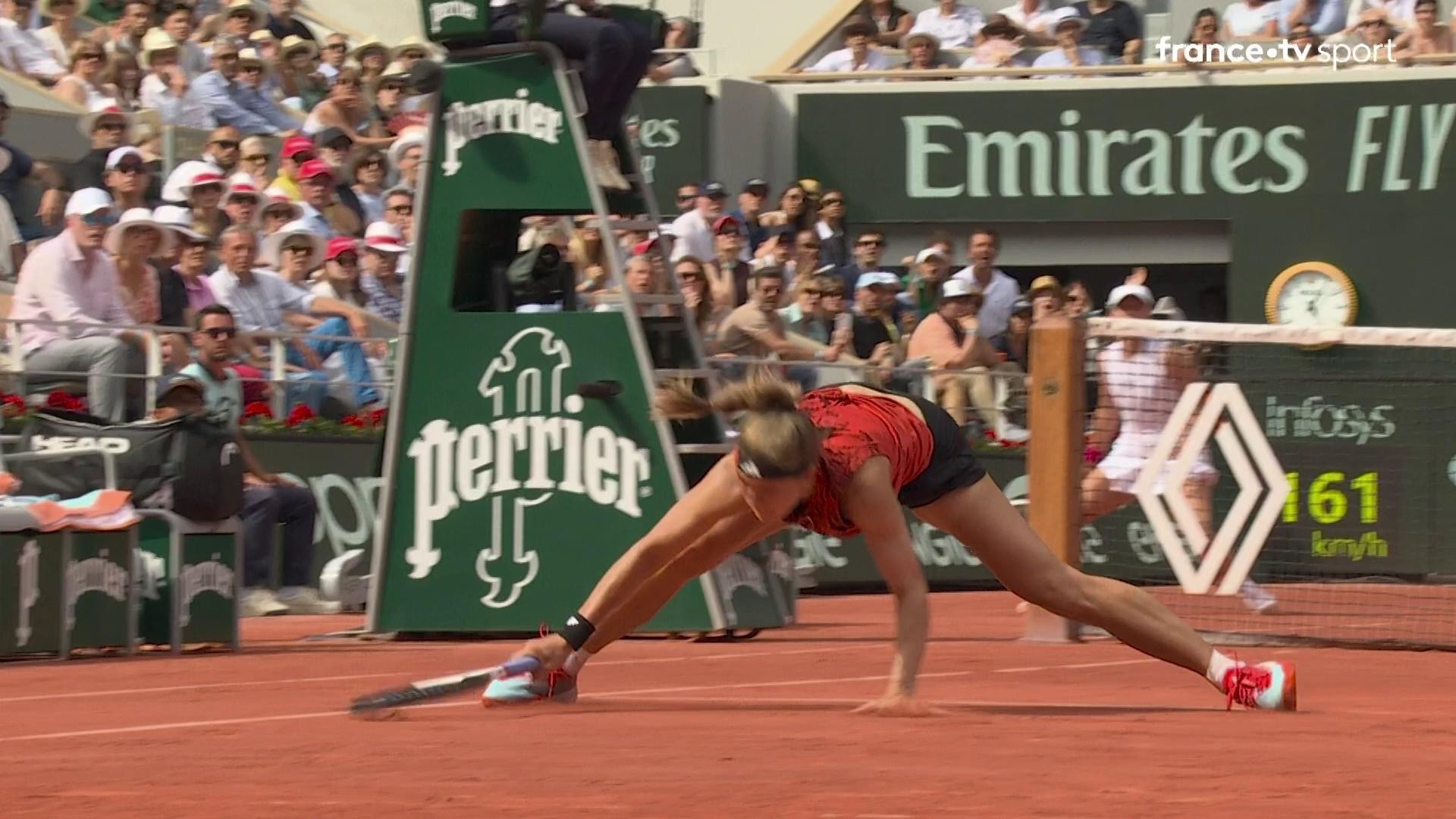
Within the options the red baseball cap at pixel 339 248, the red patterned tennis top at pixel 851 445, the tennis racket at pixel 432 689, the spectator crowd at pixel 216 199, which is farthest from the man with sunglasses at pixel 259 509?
the red patterned tennis top at pixel 851 445

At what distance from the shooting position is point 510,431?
11930 millimetres

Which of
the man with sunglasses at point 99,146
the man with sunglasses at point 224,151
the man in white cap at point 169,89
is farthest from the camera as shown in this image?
the man in white cap at point 169,89

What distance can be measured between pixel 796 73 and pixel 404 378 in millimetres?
12666

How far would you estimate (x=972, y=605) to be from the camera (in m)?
15.7

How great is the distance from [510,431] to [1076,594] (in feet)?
15.8

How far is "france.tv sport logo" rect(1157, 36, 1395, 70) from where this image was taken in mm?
22859

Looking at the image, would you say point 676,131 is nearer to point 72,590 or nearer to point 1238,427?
point 1238,427

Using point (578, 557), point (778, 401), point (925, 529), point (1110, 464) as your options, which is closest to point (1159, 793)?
point (778, 401)

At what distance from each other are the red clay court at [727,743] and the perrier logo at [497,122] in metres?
2.67

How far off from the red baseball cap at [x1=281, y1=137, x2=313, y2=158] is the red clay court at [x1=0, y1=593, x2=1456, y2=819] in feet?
26.1

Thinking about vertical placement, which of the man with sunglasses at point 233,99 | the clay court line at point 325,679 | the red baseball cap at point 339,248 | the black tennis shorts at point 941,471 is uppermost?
the man with sunglasses at point 233,99

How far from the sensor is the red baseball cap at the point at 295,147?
18.3m

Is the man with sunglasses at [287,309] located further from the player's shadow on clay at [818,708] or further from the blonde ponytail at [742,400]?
the blonde ponytail at [742,400]

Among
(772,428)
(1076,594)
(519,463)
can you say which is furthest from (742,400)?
(519,463)
